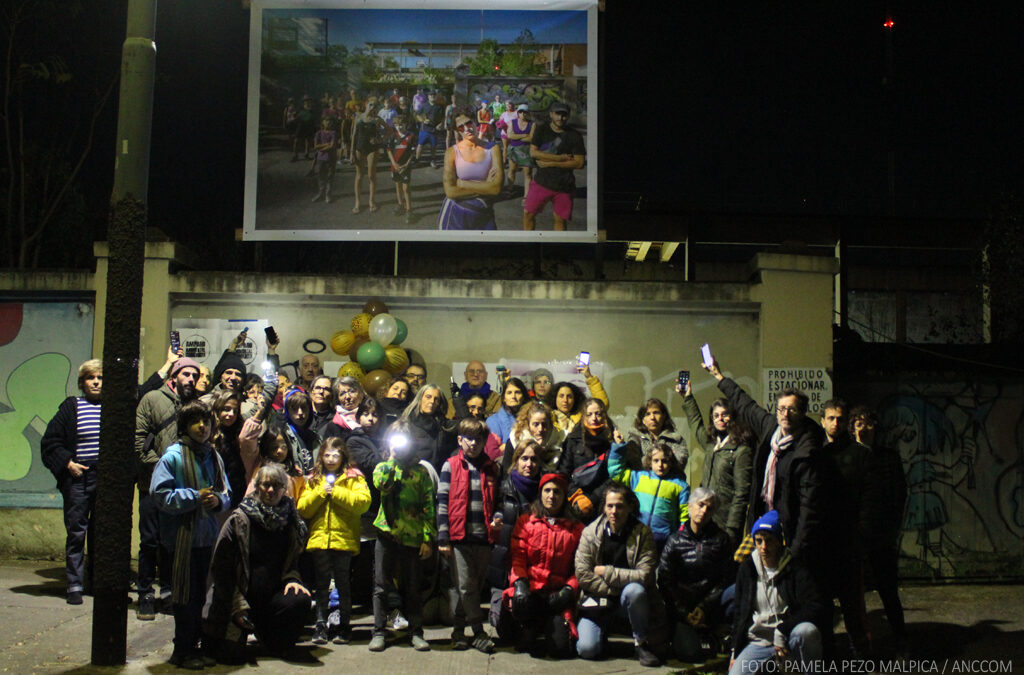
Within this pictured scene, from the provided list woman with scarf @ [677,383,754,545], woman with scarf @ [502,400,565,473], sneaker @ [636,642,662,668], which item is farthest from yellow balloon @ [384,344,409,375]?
sneaker @ [636,642,662,668]

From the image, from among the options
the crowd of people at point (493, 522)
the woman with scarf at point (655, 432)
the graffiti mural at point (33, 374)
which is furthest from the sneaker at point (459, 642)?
the graffiti mural at point (33, 374)

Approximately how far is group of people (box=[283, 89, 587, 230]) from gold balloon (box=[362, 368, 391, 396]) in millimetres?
2032

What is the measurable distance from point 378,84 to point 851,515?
294 inches

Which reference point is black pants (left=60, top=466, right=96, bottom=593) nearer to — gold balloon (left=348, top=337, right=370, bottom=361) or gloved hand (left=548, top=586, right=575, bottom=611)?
gold balloon (left=348, top=337, right=370, bottom=361)

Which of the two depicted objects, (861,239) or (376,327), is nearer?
(376,327)

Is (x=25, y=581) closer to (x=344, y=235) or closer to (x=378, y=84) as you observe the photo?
(x=344, y=235)

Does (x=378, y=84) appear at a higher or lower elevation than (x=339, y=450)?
higher

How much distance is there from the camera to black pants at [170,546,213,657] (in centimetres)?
640

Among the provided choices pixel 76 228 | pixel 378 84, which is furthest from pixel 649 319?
pixel 76 228

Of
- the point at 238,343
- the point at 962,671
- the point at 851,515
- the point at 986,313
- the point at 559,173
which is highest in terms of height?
the point at 559,173

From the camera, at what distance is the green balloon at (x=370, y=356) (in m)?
10.1

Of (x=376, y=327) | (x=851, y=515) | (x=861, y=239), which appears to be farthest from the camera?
(x=861, y=239)

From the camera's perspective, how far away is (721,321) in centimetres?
1075

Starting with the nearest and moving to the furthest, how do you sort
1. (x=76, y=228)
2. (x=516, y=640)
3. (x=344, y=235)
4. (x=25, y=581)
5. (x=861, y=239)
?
(x=516, y=640) → (x=25, y=581) → (x=344, y=235) → (x=76, y=228) → (x=861, y=239)
